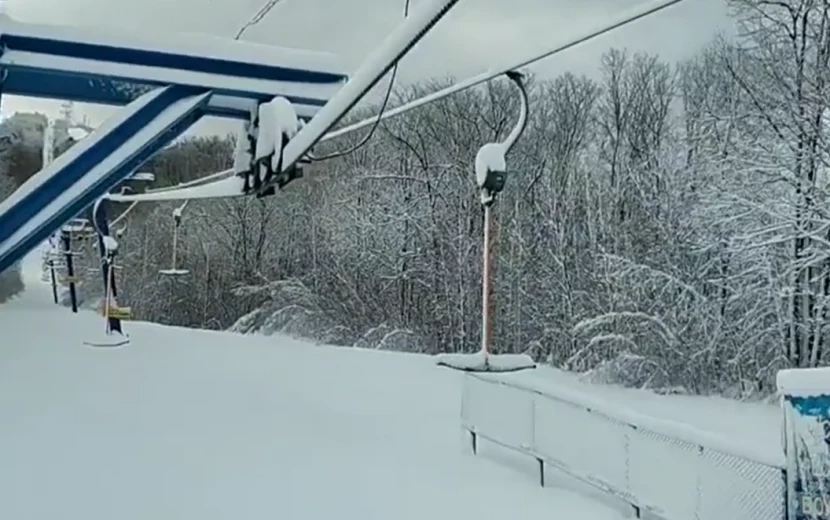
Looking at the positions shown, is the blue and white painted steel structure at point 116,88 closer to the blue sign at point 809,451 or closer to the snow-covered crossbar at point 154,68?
the snow-covered crossbar at point 154,68

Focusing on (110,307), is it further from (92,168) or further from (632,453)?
(92,168)

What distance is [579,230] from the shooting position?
54.3 ft

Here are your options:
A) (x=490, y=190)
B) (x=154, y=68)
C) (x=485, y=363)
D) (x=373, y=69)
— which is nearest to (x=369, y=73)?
(x=373, y=69)

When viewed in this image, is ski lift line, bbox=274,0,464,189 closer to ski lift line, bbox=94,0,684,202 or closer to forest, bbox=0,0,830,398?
ski lift line, bbox=94,0,684,202

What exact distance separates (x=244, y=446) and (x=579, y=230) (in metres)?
11.5

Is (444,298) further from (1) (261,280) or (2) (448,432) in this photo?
(2) (448,432)

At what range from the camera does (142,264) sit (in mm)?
25156

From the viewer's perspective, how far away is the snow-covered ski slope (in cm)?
462

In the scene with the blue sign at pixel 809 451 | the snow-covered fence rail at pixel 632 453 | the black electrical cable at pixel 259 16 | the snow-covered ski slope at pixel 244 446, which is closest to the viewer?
the black electrical cable at pixel 259 16

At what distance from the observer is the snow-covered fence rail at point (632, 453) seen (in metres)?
3.63

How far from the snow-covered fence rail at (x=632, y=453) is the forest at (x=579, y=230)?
8.89ft

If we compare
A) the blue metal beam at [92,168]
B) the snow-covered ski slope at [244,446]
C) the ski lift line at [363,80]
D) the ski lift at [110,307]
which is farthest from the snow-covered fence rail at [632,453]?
the ski lift at [110,307]

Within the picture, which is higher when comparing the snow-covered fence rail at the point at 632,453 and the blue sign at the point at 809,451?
the blue sign at the point at 809,451

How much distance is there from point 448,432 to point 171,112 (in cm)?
572
